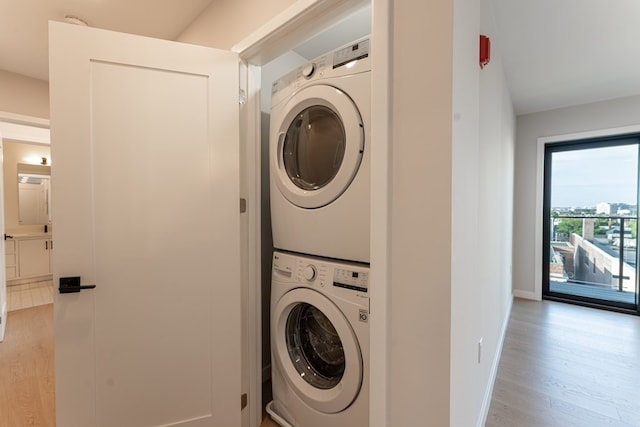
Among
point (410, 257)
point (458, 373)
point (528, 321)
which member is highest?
point (410, 257)

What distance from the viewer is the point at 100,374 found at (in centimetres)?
125

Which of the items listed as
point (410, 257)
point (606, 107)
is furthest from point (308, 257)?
point (606, 107)

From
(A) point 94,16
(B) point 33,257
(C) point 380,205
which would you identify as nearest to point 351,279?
(C) point 380,205

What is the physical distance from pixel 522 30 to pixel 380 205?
2.05 m

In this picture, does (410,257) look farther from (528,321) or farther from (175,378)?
(528,321)

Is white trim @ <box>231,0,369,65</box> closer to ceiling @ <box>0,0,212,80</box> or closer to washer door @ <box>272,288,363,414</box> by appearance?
ceiling @ <box>0,0,212,80</box>

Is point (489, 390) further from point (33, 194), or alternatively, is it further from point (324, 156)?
point (33, 194)

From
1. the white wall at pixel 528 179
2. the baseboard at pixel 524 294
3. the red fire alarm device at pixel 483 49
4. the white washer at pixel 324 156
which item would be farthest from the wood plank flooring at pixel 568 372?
the red fire alarm device at pixel 483 49

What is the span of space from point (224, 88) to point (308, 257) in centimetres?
96

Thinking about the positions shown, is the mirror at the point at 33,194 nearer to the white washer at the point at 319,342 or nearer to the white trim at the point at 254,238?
the white trim at the point at 254,238

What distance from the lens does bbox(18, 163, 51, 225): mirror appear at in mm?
4680

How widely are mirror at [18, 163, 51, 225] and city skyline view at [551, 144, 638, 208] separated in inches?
318

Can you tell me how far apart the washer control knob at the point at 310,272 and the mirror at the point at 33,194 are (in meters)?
5.94

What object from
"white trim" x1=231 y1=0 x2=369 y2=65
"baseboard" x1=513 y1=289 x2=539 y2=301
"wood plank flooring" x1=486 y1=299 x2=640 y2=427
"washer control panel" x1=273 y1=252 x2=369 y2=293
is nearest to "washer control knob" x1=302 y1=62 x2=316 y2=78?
"white trim" x1=231 y1=0 x2=369 y2=65
